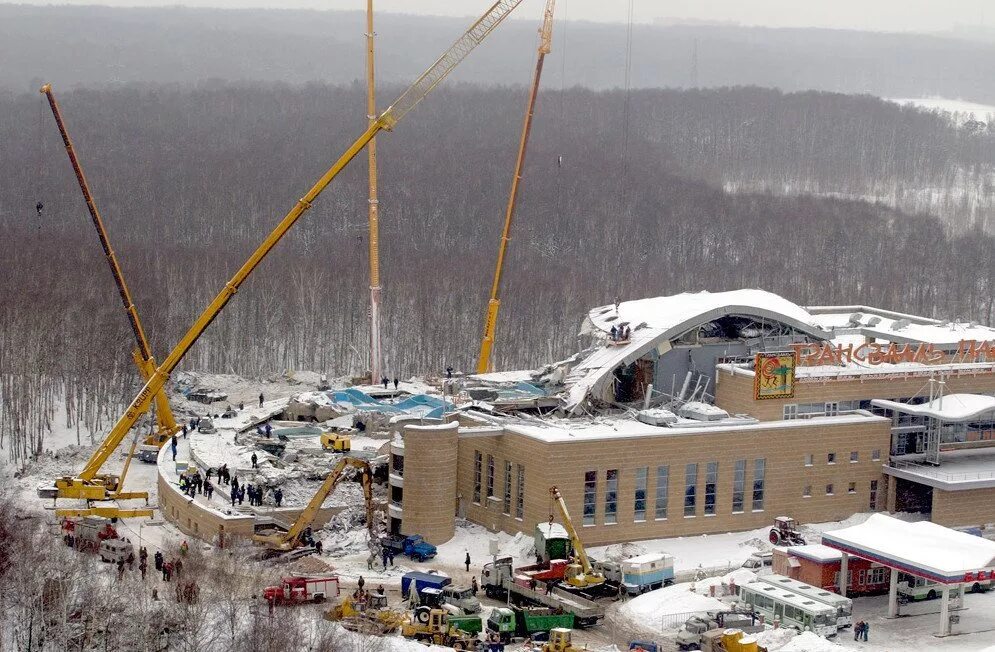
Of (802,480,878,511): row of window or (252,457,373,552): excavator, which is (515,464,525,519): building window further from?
(802,480,878,511): row of window

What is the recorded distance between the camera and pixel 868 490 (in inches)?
2881

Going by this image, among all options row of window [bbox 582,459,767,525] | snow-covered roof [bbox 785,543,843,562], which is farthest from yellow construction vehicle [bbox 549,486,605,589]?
snow-covered roof [bbox 785,543,843,562]

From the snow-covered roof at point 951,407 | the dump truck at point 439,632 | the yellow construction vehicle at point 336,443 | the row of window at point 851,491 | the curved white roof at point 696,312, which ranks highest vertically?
the curved white roof at point 696,312

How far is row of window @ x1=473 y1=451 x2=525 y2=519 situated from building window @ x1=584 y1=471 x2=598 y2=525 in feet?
8.12

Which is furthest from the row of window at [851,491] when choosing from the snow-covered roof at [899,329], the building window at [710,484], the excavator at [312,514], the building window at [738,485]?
the excavator at [312,514]

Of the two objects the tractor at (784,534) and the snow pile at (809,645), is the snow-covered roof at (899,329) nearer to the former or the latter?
the tractor at (784,534)

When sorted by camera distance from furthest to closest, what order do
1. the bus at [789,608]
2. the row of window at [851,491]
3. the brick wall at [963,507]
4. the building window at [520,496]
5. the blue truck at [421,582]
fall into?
the row of window at [851,491] → the brick wall at [963,507] → the building window at [520,496] → the blue truck at [421,582] → the bus at [789,608]

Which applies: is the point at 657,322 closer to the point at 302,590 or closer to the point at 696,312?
the point at 696,312

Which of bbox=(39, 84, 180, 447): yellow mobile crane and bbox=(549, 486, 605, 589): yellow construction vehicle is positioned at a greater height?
bbox=(39, 84, 180, 447): yellow mobile crane

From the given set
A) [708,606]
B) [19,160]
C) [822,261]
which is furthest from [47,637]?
[19,160]

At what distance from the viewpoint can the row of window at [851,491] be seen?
71.8m

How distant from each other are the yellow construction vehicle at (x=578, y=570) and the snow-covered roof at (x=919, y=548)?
8.63 meters

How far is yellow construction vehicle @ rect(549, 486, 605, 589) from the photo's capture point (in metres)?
61.3

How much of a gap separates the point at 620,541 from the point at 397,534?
8.83 metres
